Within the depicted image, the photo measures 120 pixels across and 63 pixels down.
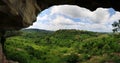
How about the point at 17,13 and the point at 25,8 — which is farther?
the point at 25,8

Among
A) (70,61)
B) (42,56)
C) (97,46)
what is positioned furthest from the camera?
(97,46)

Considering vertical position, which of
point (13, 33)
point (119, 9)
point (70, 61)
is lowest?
point (70, 61)

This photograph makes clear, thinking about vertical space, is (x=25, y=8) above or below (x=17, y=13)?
above

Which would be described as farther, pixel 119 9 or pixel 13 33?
pixel 13 33

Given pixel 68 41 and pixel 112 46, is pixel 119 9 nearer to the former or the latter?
pixel 112 46

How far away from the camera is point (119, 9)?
35.1 m

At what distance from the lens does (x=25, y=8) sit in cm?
2650

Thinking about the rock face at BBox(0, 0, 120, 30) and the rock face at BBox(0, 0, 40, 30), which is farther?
the rock face at BBox(0, 0, 120, 30)

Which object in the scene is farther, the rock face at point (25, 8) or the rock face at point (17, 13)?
the rock face at point (25, 8)

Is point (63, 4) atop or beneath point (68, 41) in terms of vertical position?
atop

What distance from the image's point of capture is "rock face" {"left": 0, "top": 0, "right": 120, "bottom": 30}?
78.9ft

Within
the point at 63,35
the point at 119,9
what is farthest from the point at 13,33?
the point at 63,35

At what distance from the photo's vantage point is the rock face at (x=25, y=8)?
2406 cm

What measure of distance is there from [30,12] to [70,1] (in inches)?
257
